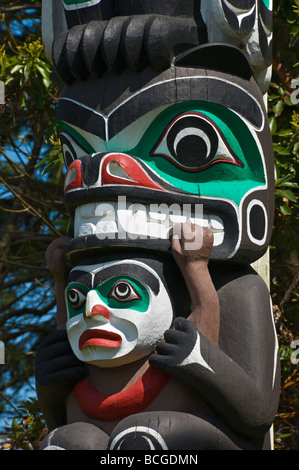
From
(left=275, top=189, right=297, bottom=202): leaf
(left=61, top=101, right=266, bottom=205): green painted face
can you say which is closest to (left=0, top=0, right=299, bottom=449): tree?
(left=275, top=189, right=297, bottom=202): leaf

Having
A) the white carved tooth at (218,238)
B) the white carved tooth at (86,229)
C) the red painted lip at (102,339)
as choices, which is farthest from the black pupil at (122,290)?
the white carved tooth at (218,238)

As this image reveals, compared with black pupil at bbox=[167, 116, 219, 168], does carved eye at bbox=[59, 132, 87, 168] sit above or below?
above

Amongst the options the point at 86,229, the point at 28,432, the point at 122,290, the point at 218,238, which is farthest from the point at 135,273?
the point at 28,432

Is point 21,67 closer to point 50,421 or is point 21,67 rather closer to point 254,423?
point 50,421

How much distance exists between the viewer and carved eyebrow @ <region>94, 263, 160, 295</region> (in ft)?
11.5

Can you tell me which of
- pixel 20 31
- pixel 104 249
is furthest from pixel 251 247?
pixel 20 31

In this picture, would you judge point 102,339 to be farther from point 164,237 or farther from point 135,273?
point 164,237

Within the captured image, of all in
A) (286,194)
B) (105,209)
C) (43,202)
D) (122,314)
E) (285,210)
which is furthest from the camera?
(43,202)

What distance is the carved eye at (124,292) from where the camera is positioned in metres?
3.50

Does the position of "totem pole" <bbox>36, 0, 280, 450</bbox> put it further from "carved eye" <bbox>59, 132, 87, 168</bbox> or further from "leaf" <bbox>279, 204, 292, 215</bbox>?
"leaf" <bbox>279, 204, 292, 215</bbox>

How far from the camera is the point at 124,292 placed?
3508mm

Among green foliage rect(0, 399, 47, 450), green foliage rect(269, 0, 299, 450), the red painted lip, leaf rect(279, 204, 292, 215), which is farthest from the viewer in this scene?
green foliage rect(0, 399, 47, 450)

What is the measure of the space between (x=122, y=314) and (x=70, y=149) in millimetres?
924
